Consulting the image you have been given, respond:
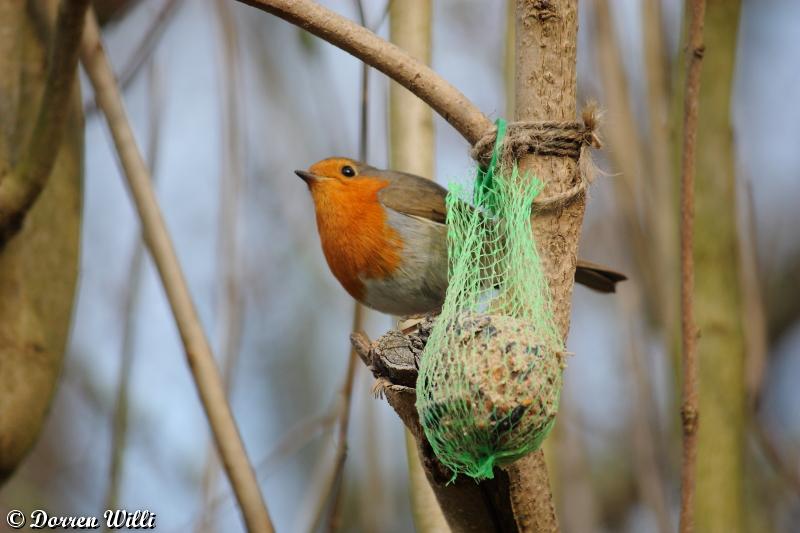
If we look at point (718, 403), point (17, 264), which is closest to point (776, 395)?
point (718, 403)

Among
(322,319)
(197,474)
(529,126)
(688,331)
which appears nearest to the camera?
(529,126)

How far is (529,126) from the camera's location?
2021 millimetres

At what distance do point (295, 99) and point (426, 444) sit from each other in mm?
3028

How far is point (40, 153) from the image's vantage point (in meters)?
2.47

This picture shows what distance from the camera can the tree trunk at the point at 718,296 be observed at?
263 cm

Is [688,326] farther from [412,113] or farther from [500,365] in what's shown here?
[412,113]

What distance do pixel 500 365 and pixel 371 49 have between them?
29.8 inches

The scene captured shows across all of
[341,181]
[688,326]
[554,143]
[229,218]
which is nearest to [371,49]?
[554,143]

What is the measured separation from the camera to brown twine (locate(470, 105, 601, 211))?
2016 millimetres

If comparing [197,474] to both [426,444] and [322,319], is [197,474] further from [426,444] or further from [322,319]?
[426,444]

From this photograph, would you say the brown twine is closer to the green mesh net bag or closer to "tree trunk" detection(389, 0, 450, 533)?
the green mesh net bag

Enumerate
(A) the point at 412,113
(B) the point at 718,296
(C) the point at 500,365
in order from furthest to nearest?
(A) the point at 412,113 < (B) the point at 718,296 < (C) the point at 500,365

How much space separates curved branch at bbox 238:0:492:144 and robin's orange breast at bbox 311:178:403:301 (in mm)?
1404

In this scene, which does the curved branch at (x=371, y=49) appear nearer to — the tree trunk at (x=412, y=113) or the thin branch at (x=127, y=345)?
the tree trunk at (x=412, y=113)
